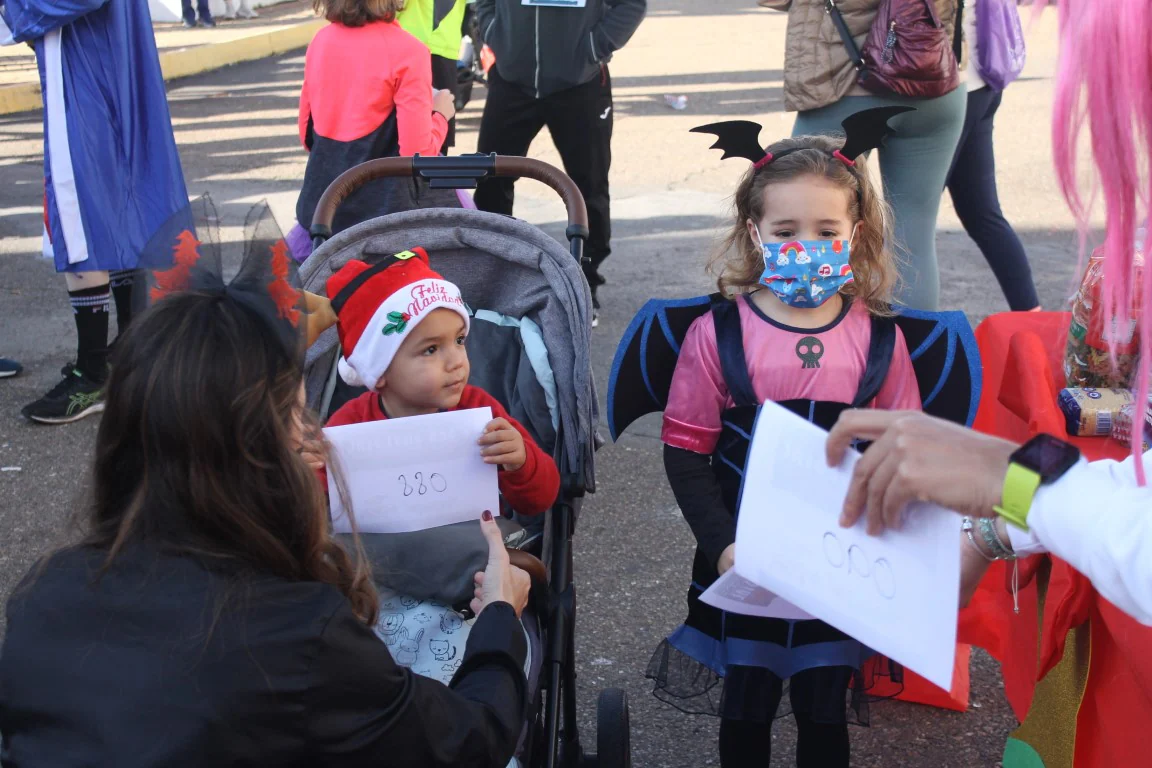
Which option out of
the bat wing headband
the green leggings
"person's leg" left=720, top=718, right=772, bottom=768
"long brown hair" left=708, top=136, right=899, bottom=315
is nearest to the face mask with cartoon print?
"long brown hair" left=708, top=136, right=899, bottom=315

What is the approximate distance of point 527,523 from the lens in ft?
8.59

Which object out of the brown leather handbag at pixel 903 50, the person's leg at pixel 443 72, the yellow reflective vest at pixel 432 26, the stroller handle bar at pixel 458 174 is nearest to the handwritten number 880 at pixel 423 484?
the stroller handle bar at pixel 458 174

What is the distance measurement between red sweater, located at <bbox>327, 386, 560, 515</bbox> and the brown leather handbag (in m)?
1.92

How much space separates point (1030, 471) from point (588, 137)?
3978mm

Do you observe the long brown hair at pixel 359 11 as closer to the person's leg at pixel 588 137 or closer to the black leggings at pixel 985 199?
the person's leg at pixel 588 137

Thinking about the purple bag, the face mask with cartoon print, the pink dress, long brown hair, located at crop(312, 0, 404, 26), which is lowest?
Result: the pink dress

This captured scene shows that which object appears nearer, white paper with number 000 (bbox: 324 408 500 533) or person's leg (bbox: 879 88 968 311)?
white paper with number 000 (bbox: 324 408 500 533)

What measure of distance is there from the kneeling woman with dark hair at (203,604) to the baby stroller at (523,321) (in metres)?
0.89

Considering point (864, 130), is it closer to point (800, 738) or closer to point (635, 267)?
point (800, 738)

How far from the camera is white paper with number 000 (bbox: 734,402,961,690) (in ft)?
4.71

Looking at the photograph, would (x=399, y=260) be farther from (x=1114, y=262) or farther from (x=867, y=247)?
(x=1114, y=262)

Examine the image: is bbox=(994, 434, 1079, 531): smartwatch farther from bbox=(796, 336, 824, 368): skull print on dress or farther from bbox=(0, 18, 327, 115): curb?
bbox=(0, 18, 327, 115): curb

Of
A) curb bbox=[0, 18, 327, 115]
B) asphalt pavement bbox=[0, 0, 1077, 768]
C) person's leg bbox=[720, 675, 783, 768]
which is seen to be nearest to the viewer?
person's leg bbox=[720, 675, 783, 768]

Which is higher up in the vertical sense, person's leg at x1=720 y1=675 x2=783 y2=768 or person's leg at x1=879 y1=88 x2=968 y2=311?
person's leg at x1=879 y1=88 x2=968 y2=311
